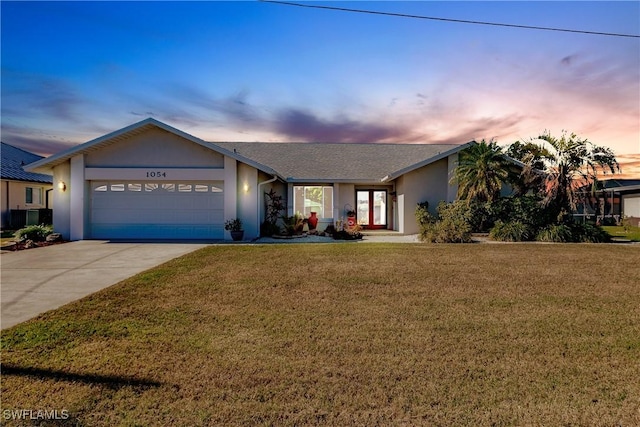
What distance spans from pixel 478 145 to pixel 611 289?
10652 mm

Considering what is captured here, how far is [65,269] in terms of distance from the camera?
8.39m

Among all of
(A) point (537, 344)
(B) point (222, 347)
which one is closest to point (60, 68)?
(B) point (222, 347)

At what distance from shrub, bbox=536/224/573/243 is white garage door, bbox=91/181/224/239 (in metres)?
13.2

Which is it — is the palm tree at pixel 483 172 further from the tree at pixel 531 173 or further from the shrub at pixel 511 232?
the shrub at pixel 511 232

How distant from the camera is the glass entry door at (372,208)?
2044cm

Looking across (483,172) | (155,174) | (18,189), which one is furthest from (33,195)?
(483,172)

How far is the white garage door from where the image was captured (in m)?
14.9

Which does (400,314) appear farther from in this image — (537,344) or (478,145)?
(478,145)

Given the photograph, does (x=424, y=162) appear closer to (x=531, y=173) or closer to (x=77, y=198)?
(x=531, y=173)

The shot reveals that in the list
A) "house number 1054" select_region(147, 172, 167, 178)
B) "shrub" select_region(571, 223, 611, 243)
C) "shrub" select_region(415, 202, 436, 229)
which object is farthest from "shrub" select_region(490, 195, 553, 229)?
"house number 1054" select_region(147, 172, 167, 178)

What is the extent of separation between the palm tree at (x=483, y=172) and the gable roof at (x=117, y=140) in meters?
9.39

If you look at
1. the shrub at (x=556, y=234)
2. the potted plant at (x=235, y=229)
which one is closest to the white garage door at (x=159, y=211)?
the potted plant at (x=235, y=229)

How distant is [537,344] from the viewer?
400 centimetres

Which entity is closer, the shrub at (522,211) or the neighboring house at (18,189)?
the shrub at (522,211)
